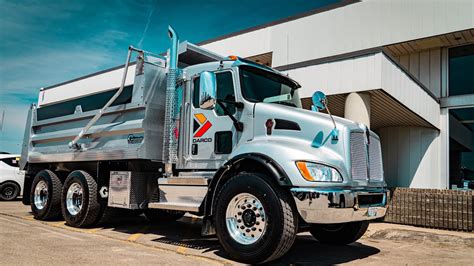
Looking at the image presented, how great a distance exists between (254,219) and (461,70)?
1215cm

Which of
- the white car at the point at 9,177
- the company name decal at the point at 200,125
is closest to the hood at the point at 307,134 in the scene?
the company name decal at the point at 200,125

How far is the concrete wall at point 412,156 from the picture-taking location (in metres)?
14.9

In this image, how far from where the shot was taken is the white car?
47.8 feet

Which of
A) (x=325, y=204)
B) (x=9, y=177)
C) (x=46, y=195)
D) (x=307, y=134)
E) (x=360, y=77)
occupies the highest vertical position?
(x=360, y=77)

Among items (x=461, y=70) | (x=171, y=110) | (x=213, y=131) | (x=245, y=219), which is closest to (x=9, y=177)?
(x=171, y=110)

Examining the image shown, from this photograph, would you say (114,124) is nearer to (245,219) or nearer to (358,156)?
(245,219)

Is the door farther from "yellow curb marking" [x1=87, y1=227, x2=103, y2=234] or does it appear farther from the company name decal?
"yellow curb marking" [x1=87, y1=227, x2=103, y2=234]

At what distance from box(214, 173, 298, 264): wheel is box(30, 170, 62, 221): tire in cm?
477

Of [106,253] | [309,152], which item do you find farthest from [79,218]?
[309,152]

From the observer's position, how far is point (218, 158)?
625 cm

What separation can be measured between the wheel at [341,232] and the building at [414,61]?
186 inches

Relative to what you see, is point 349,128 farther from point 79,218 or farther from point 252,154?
point 79,218

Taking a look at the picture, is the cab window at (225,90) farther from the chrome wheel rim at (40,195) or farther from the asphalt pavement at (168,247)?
the chrome wheel rim at (40,195)

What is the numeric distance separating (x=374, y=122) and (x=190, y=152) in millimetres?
9815
